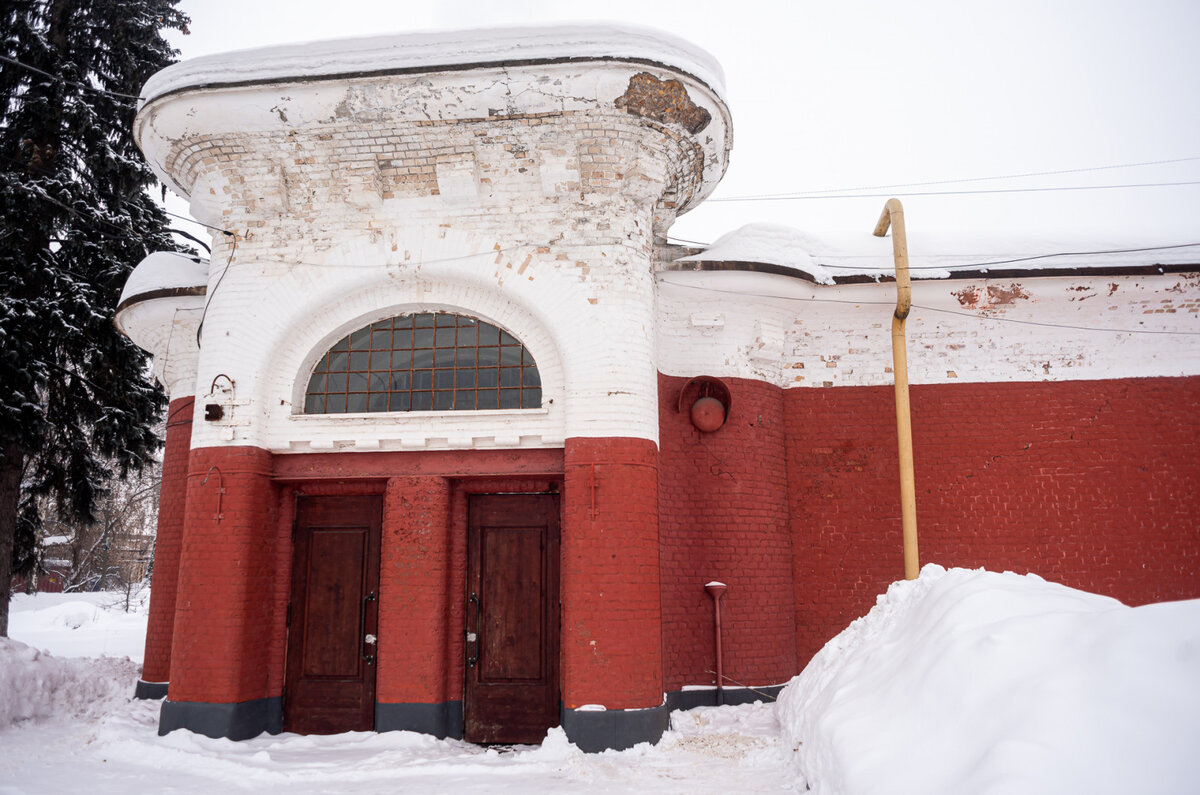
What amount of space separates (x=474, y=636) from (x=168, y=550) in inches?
177

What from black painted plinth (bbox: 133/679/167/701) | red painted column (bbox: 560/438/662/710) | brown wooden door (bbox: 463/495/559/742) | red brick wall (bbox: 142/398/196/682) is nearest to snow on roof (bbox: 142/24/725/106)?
red brick wall (bbox: 142/398/196/682)

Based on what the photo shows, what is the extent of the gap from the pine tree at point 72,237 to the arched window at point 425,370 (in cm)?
585

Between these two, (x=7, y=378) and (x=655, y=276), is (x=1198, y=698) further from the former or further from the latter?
(x=7, y=378)

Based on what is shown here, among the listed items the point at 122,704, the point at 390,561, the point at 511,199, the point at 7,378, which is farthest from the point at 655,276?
the point at 7,378

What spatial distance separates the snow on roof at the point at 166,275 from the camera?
9.53m

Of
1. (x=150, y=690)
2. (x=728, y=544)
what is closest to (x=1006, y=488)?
(x=728, y=544)

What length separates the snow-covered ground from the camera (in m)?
3.17

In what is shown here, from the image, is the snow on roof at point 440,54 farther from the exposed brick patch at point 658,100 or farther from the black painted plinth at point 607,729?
the black painted plinth at point 607,729

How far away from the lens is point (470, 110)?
7887 millimetres

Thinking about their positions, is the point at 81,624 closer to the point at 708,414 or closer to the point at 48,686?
the point at 48,686

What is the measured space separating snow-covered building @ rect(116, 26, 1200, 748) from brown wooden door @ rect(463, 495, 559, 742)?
0.12 ft

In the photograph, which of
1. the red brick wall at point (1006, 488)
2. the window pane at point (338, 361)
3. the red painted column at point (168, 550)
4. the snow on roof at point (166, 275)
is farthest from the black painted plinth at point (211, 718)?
the red brick wall at point (1006, 488)

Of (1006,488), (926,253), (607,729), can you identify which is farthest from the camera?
(926,253)

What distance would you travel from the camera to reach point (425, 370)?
8414mm
